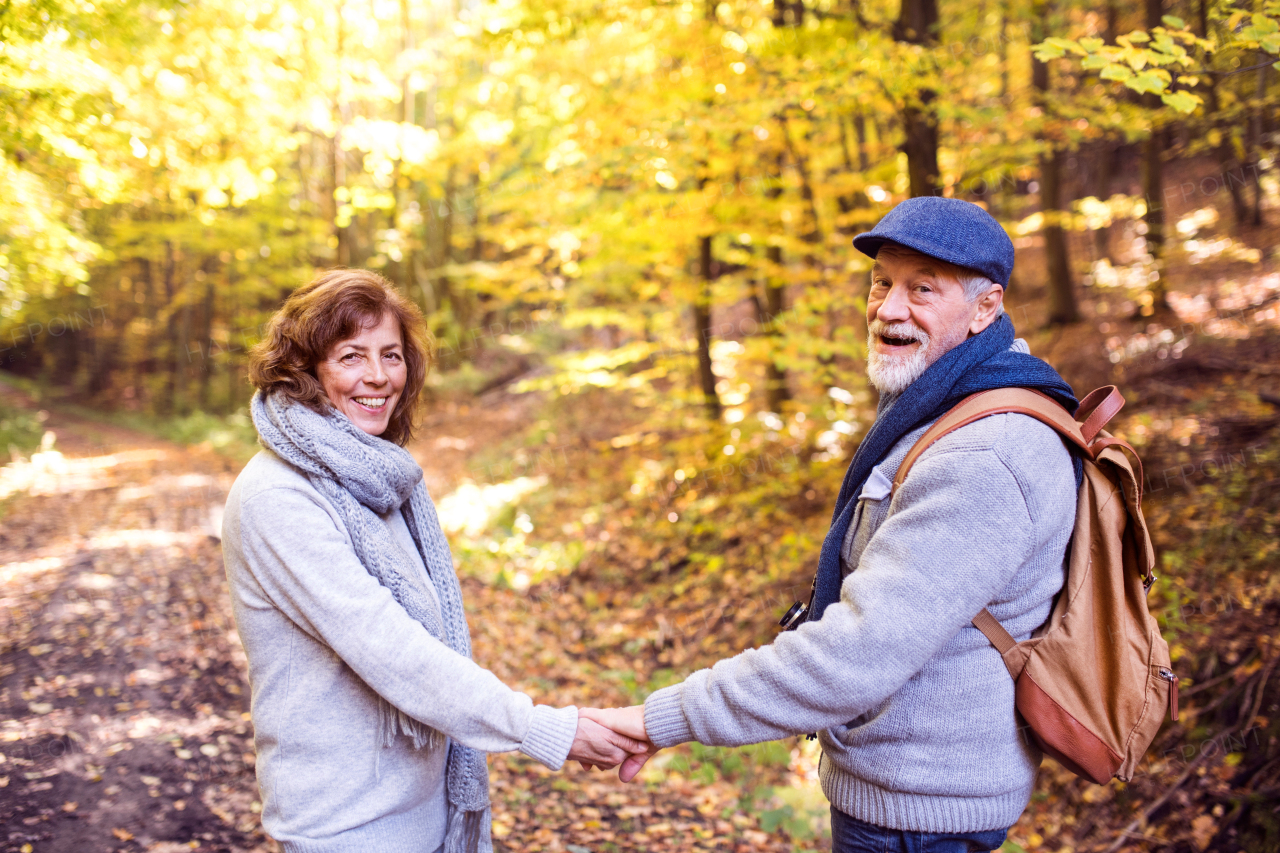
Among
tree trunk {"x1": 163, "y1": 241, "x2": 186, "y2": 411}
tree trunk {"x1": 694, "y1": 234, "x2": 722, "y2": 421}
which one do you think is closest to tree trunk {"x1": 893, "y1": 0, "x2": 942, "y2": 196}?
tree trunk {"x1": 694, "y1": 234, "x2": 722, "y2": 421}

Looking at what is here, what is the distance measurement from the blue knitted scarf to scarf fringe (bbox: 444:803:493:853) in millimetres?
1302

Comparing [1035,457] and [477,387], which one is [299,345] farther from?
[477,387]

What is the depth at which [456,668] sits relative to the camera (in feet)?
6.52

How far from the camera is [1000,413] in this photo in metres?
1.82

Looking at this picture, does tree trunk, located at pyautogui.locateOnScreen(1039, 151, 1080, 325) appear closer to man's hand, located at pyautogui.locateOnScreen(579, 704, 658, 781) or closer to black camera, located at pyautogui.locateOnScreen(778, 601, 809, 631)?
black camera, located at pyautogui.locateOnScreen(778, 601, 809, 631)

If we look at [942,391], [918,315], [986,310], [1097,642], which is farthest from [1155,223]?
[1097,642]

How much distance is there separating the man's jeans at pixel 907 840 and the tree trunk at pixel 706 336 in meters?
7.22

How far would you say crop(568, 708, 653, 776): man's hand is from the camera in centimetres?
218

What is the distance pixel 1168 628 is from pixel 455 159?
39.8ft

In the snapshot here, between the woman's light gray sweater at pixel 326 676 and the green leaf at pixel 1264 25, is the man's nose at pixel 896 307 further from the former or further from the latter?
the green leaf at pixel 1264 25

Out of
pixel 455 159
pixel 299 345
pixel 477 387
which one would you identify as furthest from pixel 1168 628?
pixel 477 387

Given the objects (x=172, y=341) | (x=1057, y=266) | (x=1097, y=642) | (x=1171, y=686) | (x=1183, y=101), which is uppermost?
(x=1183, y=101)

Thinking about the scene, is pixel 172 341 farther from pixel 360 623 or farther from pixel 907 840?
pixel 907 840

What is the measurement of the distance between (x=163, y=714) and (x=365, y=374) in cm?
390
